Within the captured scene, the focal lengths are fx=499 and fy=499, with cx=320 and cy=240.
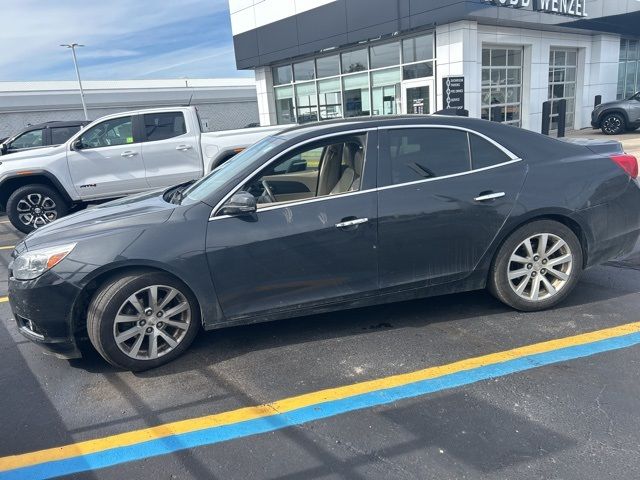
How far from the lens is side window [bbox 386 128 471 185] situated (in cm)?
379

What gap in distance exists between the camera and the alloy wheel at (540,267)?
13.1 feet

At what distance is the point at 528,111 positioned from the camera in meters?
17.5

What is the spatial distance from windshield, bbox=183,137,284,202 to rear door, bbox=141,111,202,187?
466cm

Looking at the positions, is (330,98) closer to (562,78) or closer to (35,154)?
(562,78)

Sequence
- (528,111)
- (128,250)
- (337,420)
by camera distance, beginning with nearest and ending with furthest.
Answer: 1. (337,420)
2. (128,250)
3. (528,111)

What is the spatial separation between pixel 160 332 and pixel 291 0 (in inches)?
709

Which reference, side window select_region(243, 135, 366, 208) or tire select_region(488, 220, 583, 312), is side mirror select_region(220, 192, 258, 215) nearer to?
side window select_region(243, 135, 366, 208)

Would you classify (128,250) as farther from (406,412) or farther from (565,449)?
(565,449)

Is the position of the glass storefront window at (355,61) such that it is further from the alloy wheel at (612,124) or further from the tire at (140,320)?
the tire at (140,320)

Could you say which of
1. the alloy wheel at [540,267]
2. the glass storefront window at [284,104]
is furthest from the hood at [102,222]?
the glass storefront window at [284,104]

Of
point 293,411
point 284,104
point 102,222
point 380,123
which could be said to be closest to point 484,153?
point 380,123

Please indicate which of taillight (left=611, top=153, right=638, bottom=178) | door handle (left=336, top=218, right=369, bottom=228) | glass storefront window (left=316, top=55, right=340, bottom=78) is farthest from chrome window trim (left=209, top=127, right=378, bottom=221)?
glass storefront window (left=316, top=55, right=340, bottom=78)

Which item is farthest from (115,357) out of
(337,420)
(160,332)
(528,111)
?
(528,111)

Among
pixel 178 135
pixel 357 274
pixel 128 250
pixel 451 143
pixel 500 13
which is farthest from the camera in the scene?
pixel 500 13
